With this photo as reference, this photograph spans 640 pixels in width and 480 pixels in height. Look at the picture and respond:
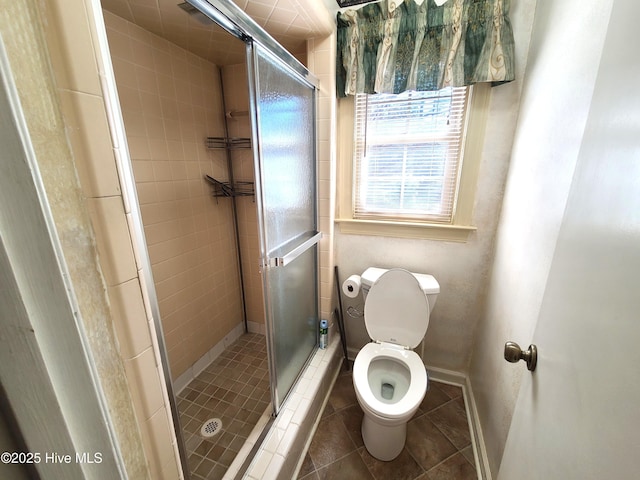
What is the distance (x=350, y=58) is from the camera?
4.91 ft

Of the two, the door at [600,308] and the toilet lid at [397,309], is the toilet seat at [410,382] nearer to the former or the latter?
the toilet lid at [397,309]

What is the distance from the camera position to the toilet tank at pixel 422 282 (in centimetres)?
157

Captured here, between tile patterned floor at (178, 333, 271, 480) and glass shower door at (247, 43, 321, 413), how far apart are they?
31 cm

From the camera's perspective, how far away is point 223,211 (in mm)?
2020

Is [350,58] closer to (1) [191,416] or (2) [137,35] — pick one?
(2) [137,35]

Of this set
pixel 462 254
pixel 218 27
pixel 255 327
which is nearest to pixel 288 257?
pixel 462 254

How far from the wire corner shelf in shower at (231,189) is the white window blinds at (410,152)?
2.71 ft

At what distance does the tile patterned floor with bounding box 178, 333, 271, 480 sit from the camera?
1.33 m

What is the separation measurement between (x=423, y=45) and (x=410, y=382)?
71.9 inches

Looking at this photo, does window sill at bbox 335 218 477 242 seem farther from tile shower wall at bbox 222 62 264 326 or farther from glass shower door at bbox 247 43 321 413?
tile shower wall at bbox 222 62 264 326

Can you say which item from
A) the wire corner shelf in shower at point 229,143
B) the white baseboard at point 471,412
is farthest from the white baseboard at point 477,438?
the wire corner shelf in shower at point 229,143

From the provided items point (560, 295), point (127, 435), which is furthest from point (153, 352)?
point (560, 295)

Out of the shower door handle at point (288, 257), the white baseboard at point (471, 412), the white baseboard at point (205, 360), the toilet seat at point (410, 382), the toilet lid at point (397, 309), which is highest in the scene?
the shower door handle at point (288, 257)

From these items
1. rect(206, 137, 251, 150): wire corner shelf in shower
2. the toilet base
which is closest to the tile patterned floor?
the toilet base
